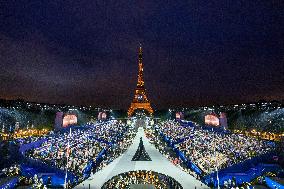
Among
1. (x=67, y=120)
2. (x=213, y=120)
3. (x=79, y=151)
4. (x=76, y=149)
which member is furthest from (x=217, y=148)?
(x=67, y=120)

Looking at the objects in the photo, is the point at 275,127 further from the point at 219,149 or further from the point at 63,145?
the point at 63,145

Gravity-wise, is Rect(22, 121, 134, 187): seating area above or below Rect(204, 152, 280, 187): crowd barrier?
above

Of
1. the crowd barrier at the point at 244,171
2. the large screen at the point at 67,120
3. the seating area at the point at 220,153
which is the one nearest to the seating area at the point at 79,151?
the seating area at the point at 220,153

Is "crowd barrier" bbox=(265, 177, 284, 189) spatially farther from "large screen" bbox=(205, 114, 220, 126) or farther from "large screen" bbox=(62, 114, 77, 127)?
"large screen" bbox=(62, 114, 77, 127)

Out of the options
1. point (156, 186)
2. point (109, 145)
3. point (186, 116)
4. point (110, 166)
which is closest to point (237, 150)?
point (156, 186)

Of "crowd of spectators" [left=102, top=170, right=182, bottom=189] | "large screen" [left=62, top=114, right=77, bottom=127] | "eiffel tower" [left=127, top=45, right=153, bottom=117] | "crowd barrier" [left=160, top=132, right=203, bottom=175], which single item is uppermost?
"eiffel tower" [left=127, top=45, right=153, bottom=117]

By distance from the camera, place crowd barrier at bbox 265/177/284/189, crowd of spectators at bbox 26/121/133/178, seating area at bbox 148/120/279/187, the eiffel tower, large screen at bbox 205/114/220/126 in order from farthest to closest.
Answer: the eiffel tower < large screen at bbox 205/114/220/126 < crowd of spectators at bbox 26/121/133/178 < seating area at bbox 148/120/279/187 < crowd barrier at bbox 265/177/284/189

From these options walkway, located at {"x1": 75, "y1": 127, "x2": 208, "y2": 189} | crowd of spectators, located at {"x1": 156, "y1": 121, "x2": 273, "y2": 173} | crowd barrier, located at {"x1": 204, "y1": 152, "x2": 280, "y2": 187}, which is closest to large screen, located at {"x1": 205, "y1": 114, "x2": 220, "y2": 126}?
crowd of spectators, located at {"x1": 156, "y1": 121, "x2": 273, "y2": 173}
